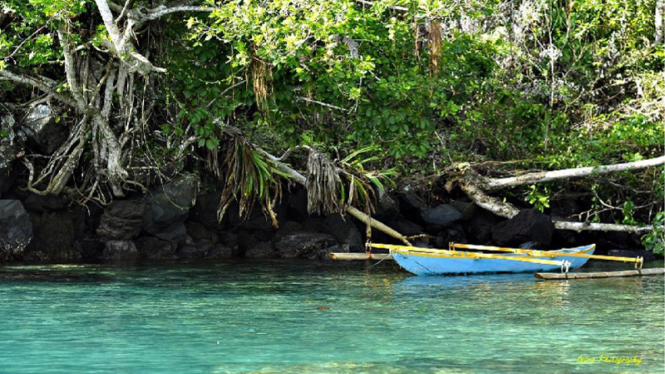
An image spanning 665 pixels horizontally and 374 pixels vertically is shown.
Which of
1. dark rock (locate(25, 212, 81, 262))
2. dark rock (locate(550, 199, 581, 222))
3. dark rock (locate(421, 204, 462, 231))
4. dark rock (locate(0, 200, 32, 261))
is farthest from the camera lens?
dark rock (locate(550, 199, 581, 222))

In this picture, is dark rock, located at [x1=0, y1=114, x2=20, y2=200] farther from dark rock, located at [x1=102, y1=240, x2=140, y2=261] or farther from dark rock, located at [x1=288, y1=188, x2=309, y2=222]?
dark rock, located at [x1=288, y1=188, x2=309, y2=222]

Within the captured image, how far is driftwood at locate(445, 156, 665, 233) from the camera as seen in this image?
664 inches

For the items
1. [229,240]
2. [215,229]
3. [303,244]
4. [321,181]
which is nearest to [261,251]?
[229,240]

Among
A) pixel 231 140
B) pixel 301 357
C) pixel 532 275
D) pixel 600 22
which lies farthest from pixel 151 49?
pixel 600 22

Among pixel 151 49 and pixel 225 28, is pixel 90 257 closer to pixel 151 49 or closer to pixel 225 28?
pixel 151 49

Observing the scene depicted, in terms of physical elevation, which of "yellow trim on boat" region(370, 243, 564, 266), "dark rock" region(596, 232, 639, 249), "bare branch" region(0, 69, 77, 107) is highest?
"bare branch" region(0, 69, 77, 107)

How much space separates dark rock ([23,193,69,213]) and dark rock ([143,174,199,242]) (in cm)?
145

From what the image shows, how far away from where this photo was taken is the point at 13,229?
619 inches

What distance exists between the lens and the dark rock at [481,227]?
18.2 metres

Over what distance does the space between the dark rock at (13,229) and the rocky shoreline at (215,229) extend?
15 millimetres

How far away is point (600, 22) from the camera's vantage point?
62.2ft

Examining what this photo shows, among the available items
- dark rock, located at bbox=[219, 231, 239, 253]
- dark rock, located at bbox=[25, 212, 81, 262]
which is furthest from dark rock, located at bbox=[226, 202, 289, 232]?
dark rock, located at bbox=[25, 212, 81, 262]

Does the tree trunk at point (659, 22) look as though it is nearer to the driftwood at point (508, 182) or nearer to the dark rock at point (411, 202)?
the driftwood at point (508, 182)

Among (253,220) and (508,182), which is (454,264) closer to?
(508,182)
